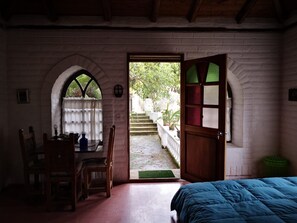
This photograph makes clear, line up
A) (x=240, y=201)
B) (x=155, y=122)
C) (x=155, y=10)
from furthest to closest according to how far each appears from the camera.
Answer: (x=155, y=122), (x=155, y=10), (x=240, y=201)

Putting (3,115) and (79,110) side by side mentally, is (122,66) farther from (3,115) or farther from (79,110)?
(3,115)

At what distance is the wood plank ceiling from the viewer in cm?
439

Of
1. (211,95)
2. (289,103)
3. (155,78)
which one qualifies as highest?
(155,78)

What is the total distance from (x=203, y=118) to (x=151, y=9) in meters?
2.03

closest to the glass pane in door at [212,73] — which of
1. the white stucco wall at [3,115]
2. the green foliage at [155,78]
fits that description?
the white stucco wall at [3,115]

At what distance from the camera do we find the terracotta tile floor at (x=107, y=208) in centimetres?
345

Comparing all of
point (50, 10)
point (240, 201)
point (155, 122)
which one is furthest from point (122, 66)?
point (155, 122)

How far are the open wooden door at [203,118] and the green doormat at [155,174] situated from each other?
0.43 meters

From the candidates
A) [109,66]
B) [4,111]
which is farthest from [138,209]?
[4,111]

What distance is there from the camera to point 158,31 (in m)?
4.82

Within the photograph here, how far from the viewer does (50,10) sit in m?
4.35

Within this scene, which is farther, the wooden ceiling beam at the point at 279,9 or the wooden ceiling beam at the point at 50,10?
the wooden ceiling beam at the point at 279,9

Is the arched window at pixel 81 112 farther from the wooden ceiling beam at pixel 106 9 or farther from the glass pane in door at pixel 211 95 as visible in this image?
the glass pane in door at pixel 211 95

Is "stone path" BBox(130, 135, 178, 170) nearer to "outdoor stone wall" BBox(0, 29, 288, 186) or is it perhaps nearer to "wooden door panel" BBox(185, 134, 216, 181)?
"wooden door panel" BBox(185, 134, 216, 181)
